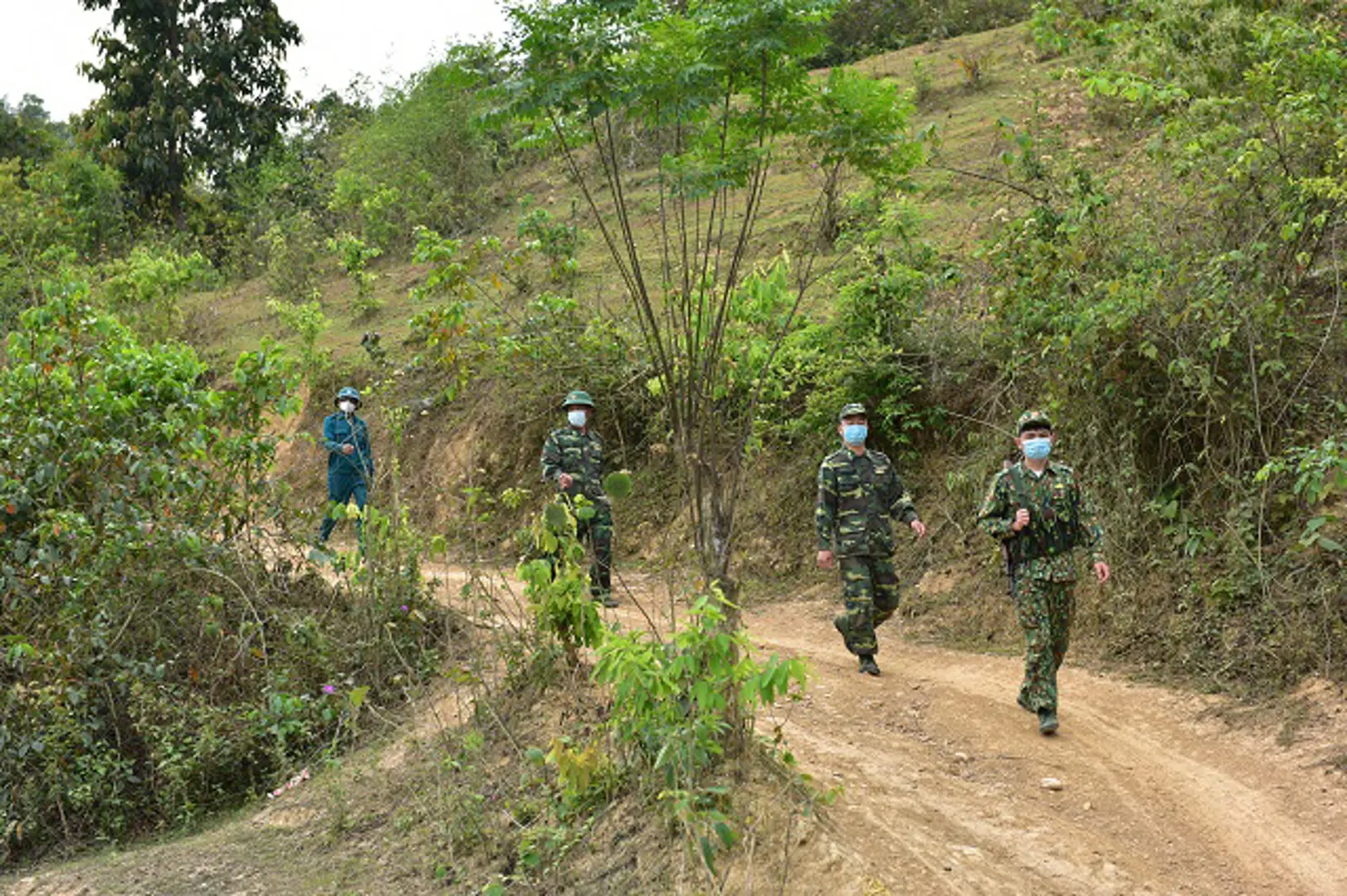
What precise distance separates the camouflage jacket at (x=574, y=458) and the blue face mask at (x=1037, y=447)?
12.2 feet

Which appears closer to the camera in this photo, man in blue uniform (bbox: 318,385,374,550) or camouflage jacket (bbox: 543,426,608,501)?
camouflage jacket (bbox: 543,426,608,501)

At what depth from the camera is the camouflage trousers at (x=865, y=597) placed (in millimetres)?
8328

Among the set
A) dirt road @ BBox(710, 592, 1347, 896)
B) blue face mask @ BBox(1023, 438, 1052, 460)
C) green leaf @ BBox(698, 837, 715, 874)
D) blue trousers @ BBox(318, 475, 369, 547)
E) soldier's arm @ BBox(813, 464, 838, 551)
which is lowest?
dirt road @ BBox(710, 592, 1347, 896)

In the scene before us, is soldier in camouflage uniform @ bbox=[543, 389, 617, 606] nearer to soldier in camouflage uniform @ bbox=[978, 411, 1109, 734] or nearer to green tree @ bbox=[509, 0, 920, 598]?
green tree @ bbox=[509, 0, 920, 598]

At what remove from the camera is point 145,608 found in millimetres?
9086

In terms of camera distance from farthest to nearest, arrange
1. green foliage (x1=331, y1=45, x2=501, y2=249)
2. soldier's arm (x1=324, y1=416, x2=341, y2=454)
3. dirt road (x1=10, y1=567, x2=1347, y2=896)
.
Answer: green foliage (x1=331, y1=45, x2=501, y2=249) < soldier's arm (x1=324, y1=416, x2=341, y2=454) < dirt road (x1=10, y1=567, x2=1347, y2=896)

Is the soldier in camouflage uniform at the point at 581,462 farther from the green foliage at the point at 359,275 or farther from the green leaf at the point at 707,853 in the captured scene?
the green foliage at the point at 359,275

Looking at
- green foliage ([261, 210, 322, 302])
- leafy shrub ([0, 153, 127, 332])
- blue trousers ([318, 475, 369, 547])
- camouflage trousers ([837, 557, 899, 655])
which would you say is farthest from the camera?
leafy shrub ([0, 153, 127, 332])

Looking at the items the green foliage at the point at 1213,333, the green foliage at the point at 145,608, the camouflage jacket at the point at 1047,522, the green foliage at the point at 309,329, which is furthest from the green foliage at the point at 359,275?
the camouflage jacket at the point at 1047,522

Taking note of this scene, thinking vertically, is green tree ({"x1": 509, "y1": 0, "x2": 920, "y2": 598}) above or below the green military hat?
above

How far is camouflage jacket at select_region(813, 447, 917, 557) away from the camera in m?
8.38

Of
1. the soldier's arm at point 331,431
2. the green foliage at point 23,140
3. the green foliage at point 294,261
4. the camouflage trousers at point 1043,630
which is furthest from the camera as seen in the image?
the green foliage at point 23,140

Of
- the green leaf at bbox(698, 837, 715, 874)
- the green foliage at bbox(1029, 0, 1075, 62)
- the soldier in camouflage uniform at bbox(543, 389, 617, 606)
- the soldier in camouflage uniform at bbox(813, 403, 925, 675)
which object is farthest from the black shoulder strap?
the green foliage at bbox(1029, 0, 1075, 62)

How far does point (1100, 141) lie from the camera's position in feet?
47.9
